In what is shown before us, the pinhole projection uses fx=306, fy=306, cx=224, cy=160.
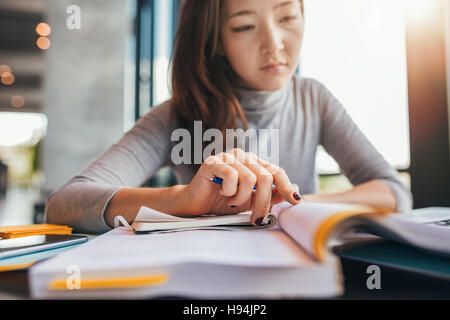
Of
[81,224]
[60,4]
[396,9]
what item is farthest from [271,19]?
[60,4]

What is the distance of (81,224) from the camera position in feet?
1.84

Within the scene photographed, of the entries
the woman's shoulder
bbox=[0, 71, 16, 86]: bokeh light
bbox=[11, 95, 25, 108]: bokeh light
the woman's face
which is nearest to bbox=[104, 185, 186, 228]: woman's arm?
the woman's face

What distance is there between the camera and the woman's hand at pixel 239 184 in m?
0.40

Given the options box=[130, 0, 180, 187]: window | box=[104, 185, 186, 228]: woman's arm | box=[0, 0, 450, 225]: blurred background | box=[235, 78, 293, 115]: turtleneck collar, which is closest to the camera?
box=[104, 185, 186, 228]: woman's arm

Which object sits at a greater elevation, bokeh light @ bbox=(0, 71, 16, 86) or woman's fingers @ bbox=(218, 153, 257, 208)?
bokeh light @ bbox=(0, 71, 16, 86)

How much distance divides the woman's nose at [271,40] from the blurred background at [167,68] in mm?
435

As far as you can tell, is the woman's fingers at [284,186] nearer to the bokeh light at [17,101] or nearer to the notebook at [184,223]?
the notebook at [184,223]

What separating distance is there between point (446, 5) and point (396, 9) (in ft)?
0.62

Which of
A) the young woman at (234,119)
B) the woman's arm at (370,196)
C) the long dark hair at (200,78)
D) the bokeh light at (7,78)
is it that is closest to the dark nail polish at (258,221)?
the young woman at (234,119)

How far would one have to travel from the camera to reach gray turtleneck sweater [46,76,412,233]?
0.60 m

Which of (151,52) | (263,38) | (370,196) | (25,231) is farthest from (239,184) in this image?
(151,52)

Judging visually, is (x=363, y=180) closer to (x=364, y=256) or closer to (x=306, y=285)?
(x=364, y=256)

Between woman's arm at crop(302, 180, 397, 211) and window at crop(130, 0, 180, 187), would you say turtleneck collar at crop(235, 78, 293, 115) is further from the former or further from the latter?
window at crop(130, 0, 180, 187)

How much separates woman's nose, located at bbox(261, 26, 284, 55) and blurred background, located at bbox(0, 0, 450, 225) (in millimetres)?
435
